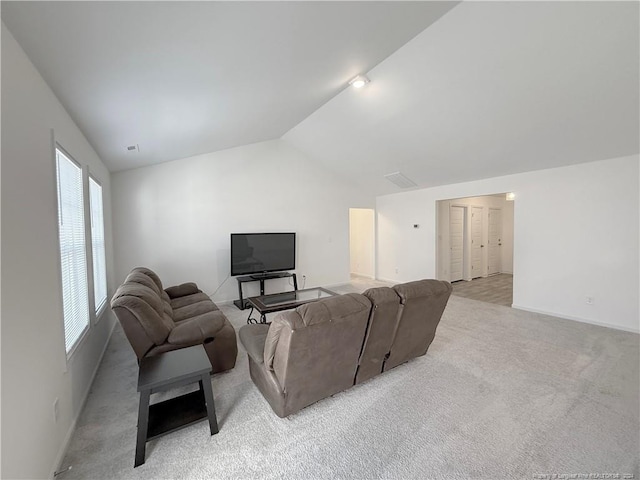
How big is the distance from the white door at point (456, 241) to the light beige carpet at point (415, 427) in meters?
4.02

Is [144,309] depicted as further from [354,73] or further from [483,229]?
[483,229]

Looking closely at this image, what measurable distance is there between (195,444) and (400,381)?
5.70ft

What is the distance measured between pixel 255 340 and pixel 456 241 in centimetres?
620

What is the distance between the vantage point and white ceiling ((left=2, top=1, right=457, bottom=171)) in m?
1.41

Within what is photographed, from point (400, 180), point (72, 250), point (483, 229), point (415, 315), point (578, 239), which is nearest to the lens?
point (72, 250)

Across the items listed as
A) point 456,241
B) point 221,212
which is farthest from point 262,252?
point 456,241

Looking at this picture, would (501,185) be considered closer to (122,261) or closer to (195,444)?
(195,444)

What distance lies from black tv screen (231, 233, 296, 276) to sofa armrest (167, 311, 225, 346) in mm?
2616

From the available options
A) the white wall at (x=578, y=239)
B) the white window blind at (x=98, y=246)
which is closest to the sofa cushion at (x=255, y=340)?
the white window blind at (x=98, y=246)

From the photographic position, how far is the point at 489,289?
6.29 m

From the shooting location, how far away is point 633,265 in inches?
145

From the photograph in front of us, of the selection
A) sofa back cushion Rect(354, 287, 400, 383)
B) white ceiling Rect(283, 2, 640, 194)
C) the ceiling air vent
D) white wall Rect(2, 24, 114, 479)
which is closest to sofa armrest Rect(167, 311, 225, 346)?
white wall Rect(2, 24, 114, 479)

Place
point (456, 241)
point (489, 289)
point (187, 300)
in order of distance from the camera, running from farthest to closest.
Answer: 1. point (456, 241)
2. point (489, 289)
3. point (187, 300)

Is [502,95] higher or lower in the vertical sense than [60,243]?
higher
